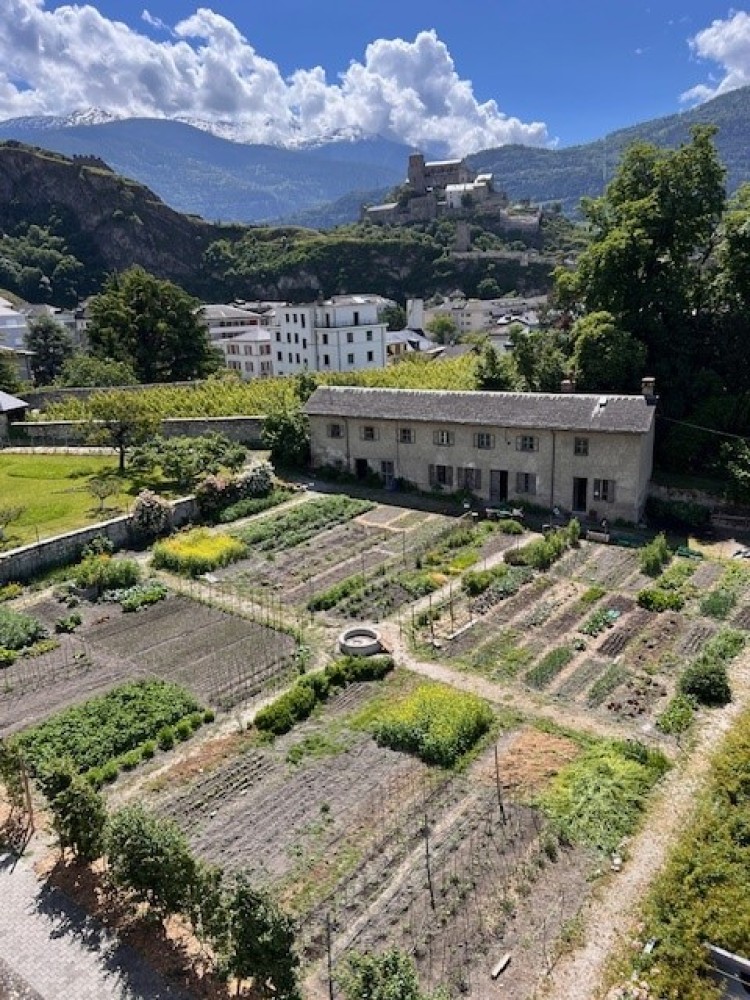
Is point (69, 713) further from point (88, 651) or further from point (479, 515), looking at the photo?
point (479, 515)

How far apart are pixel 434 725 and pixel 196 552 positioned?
48.2 feet

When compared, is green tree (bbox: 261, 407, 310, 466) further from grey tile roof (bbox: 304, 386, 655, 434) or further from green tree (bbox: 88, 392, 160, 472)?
green tree (bbox: 88, 392, 160, 472)

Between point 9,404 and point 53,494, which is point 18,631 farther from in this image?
point 9,404

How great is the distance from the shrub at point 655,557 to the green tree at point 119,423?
24.8 m

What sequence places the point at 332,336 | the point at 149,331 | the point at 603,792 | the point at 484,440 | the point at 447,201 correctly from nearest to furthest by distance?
the point at 603,792 → the point at 484,440 → the point at 149,331 → the point at 332,336 → the point at 447,201

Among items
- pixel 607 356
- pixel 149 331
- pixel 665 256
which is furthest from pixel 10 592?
pixel 149 331

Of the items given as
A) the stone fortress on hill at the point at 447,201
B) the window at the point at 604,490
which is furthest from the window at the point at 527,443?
the stone fortress on hill at the point at 447,201

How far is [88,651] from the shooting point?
2197cm

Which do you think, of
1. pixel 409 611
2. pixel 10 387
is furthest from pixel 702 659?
pixel 10 387

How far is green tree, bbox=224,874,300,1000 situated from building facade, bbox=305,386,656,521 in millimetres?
24690

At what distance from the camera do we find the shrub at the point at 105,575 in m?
26.0

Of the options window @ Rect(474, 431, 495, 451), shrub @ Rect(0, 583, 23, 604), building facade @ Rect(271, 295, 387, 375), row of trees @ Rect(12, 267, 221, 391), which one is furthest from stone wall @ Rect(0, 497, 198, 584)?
building facade @ Rect(271, 295, 387, 375)

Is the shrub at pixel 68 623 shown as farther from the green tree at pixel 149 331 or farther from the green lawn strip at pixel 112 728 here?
the green tree at pixel 149 331

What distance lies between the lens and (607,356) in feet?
119
